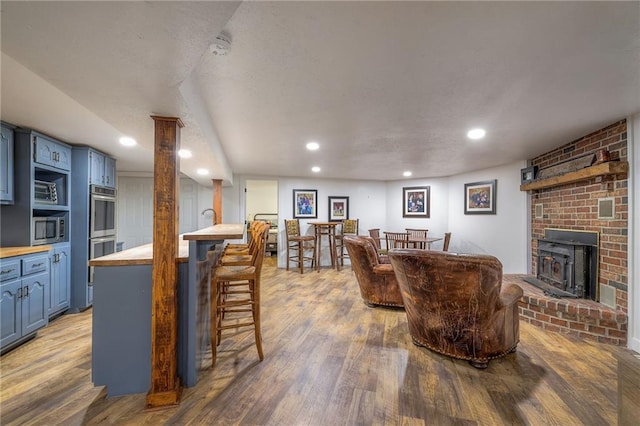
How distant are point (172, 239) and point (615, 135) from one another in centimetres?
411

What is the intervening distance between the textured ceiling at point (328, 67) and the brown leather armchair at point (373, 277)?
1459 millimetres

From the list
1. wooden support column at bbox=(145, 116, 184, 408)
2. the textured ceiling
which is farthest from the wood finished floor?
the textured ceiling

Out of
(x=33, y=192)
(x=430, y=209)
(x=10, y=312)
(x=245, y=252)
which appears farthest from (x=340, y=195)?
(x=10, y=312)

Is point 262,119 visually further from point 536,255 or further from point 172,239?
point 536,255

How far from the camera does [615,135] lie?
2557 mm

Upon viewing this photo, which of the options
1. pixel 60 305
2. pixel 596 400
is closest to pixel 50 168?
pixel 60 305

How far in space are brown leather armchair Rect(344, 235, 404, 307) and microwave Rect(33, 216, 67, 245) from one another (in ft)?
11.5

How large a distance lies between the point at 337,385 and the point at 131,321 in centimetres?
152

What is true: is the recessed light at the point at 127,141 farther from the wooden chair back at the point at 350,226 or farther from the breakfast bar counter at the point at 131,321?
the wooden chair back at the point at 350,226

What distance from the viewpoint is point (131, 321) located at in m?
1.80

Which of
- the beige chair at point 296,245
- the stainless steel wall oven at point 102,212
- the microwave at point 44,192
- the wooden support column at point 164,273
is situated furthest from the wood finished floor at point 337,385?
the beige chair at point 296,245

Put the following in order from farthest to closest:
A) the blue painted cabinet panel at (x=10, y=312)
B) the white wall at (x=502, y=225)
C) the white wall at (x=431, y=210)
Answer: the white wall at (x=431, y=210)
the white wall at (x=502, y=225)
the blue painted cabinet panel at (x=10, y=312)

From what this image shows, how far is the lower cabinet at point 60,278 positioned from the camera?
2912mm

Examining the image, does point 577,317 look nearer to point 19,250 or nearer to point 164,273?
point 164,273
